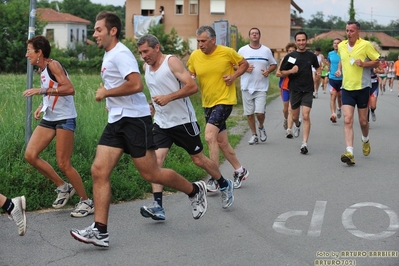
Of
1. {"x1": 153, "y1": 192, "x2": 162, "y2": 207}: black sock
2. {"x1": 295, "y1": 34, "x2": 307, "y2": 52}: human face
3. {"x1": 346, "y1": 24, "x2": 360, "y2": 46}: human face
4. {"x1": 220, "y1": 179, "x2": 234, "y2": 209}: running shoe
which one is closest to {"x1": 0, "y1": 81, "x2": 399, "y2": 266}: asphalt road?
{"x1": 220, "y1": 179, "x2": 234, "y2": 209}: running shoe

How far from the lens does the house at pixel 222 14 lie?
7888 cm

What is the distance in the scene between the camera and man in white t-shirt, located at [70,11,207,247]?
646cm

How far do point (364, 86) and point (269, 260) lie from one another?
5688 millimetres

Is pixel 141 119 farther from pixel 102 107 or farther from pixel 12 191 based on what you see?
pixel 102 107

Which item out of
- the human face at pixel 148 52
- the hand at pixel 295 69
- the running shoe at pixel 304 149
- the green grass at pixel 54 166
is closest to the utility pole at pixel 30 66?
the green grass at pixel 54 166

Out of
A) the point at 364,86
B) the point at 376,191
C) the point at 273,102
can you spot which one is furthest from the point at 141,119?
the point at 273,102

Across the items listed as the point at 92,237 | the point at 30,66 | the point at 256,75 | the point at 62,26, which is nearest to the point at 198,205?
the point at 92,237

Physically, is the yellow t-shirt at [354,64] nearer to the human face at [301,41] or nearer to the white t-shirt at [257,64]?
the human face at [301,41]

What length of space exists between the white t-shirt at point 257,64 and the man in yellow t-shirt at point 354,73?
205 centimetres

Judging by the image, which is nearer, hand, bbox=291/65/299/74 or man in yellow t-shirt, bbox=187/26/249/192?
man in yellow t-shirt, bbox=187/26/249/192

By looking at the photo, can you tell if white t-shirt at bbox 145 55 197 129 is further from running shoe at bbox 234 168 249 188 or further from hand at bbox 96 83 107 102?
running shoe at bbox 234 168 249 188

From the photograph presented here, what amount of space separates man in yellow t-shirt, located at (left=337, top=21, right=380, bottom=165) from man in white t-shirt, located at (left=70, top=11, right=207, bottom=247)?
4822 millimetres

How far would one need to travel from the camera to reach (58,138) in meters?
7.89

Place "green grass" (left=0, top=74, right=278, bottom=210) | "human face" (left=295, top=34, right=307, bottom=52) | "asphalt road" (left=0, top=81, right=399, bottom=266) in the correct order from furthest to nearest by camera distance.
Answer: "human face" (left=295, top=34, right=307, bottom=52), "green grass" (left=0, top=74, right=278, bottom=210), "asphalt road" (left=0, top=81, right=399, bottom=266)
